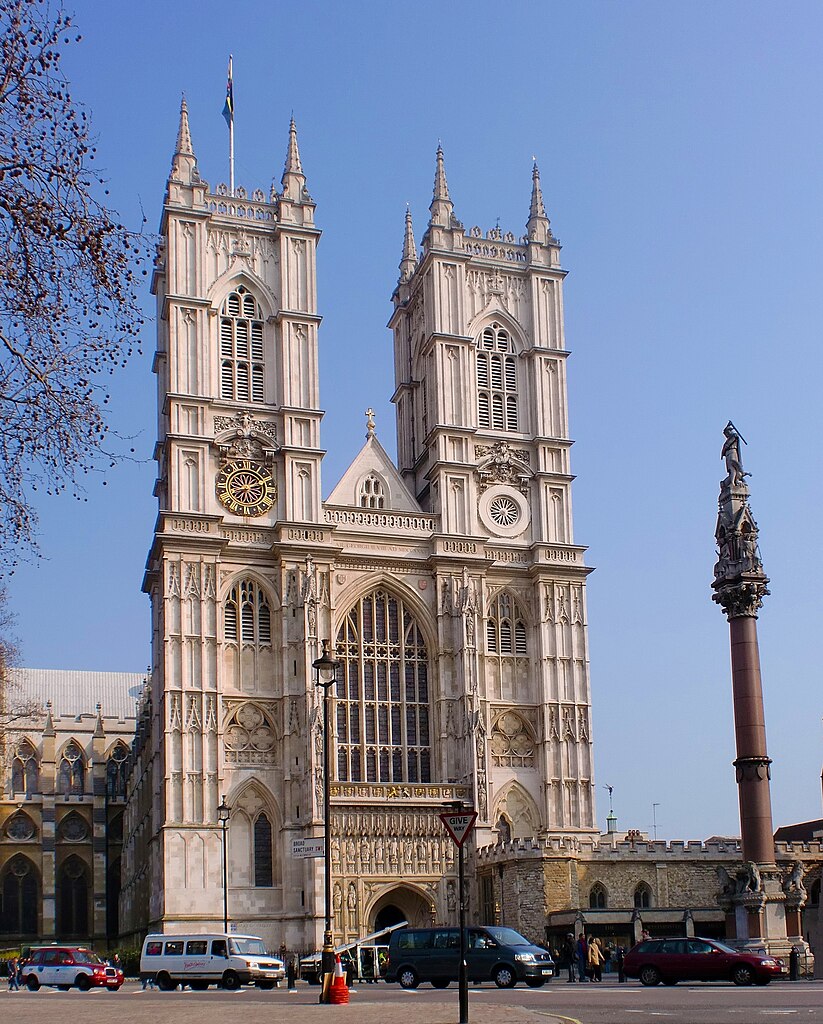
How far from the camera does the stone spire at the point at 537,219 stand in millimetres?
65062

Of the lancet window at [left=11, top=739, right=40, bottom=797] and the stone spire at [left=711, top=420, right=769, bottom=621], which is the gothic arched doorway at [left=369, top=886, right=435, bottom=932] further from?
the lancet window at [left=11, top=739, right=40, bottom=797]

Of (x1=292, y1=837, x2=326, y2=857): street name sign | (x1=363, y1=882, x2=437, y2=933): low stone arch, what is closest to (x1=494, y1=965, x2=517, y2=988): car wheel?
(x1=292, y1=837, x2=326, y2=857): street name sign

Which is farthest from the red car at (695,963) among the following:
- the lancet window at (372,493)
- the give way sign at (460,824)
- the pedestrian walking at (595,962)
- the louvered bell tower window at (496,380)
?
the louvered bell tower window at (496,380)

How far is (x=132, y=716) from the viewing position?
9869 cm

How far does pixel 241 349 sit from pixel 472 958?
32.2 meters

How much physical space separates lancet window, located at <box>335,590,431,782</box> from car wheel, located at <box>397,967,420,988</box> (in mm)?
21041

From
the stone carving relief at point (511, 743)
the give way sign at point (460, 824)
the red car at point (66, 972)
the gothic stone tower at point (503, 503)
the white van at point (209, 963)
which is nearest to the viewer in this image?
the give way sign at point (460, 824)

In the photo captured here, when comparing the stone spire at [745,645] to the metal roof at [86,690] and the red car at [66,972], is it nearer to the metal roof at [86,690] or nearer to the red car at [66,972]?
the red car at [66,972]


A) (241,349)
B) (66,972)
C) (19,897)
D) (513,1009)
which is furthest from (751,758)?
(19,897)

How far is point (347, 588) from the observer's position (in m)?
57.2

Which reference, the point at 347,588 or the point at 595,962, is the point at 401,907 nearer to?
the point at 347,588

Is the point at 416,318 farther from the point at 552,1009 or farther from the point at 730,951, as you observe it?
the point at 552,1009

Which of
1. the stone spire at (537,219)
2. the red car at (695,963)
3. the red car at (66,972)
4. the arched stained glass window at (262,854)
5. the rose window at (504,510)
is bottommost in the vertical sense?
the red car at (66,972)

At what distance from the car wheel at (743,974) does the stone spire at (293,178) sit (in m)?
39.7
